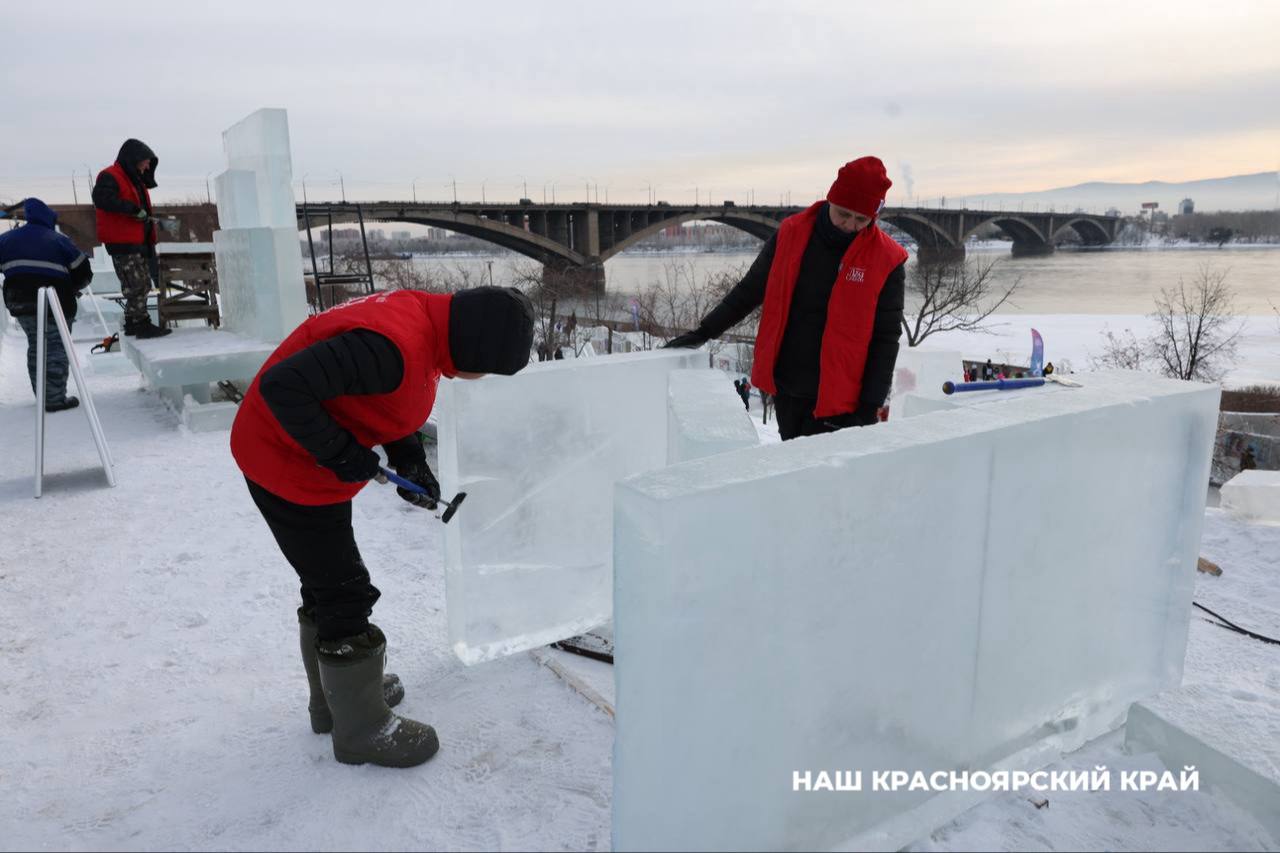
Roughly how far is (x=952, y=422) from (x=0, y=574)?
4.29 metres

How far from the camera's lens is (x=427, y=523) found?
466 cm

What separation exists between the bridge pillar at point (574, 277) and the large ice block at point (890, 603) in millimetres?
31164

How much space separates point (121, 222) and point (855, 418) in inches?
285

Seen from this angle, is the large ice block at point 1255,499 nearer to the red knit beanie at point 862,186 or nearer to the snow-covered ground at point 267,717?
the snow-covered ground at point 267,717

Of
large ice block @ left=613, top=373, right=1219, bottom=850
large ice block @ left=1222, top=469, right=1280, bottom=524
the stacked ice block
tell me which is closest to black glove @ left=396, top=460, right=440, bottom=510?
large ice block @ left=613, top=373, right=1219, bottom=850

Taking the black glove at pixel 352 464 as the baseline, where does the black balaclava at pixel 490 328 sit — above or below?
above

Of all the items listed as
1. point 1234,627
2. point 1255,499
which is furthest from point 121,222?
point 1255,499

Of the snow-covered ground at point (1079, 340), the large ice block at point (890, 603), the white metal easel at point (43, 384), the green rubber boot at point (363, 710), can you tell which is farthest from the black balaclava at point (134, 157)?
the snow-covered ground at point (1079, 340)

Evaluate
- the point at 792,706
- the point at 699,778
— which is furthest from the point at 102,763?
the point at 792,706

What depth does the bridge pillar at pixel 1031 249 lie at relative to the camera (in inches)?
A: 2596

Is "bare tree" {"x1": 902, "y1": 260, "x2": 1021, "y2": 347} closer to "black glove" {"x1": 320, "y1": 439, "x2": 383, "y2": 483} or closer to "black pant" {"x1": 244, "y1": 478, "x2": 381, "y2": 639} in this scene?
"black pant" {"x1": 244, "y1": 478, "x2": 381, "y2": 639}

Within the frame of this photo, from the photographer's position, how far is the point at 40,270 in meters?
6.82

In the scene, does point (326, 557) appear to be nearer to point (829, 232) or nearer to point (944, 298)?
point (829, 232)

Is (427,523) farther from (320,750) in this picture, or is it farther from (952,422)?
(952,422)
